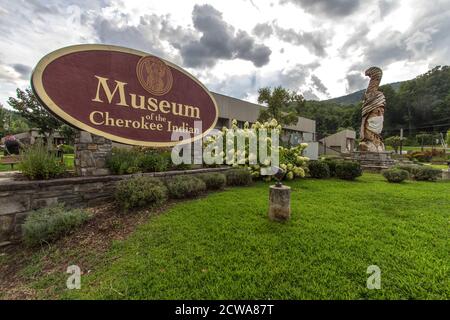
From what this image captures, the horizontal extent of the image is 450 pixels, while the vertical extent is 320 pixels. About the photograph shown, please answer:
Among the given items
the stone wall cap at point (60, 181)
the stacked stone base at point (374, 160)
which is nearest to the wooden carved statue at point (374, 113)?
the stacked stone base at point (374, 160)

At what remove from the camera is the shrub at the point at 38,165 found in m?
3.75

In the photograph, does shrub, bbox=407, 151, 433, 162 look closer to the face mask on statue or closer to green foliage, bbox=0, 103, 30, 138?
the face mask on statue

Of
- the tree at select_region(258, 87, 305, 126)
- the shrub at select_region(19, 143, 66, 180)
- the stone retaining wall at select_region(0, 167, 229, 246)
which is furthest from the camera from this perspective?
the tree at select_region(258, 87, 305, 126)

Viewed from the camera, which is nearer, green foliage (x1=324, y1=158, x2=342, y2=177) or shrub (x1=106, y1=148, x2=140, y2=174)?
shrub (x1=106, y1=148, x2=140, y2=174)

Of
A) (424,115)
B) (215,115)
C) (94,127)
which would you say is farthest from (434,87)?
(94,127)

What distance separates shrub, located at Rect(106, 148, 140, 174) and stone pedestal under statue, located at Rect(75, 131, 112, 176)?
13 centimetres

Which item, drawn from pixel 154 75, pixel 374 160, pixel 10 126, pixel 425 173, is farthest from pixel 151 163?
pixel 10 126

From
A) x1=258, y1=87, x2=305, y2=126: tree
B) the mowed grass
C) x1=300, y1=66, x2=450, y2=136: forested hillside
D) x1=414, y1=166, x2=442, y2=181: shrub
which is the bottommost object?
the mowed grass

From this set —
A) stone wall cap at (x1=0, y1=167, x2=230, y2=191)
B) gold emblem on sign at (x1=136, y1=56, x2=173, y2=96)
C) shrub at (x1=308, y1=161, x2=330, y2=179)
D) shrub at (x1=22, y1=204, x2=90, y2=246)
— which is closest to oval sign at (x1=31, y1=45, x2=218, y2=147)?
gold emblem on sign at (x1=136, y1=56, x2=173, y2=96)

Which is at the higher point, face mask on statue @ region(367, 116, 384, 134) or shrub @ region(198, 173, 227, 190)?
face mask on statue @ region(367, 116, 384, 134)

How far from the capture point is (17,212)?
3295 millimetres

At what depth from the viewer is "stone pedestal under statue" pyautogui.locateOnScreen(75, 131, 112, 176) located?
4336 mm

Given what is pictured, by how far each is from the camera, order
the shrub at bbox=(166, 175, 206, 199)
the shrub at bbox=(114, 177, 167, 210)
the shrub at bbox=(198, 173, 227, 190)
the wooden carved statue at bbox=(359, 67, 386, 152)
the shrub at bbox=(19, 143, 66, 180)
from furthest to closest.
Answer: the wooden carved statue at bbox=(359, 67, 386, 152) < the shrub at bbox=(198, 173, 227, 190) < the shrub at bbox=(166, 175, 206, 199) < the shrub at bbox=(114, 177, 167, 210) < the shrub at bbox=(19, 143, 66, 180)
